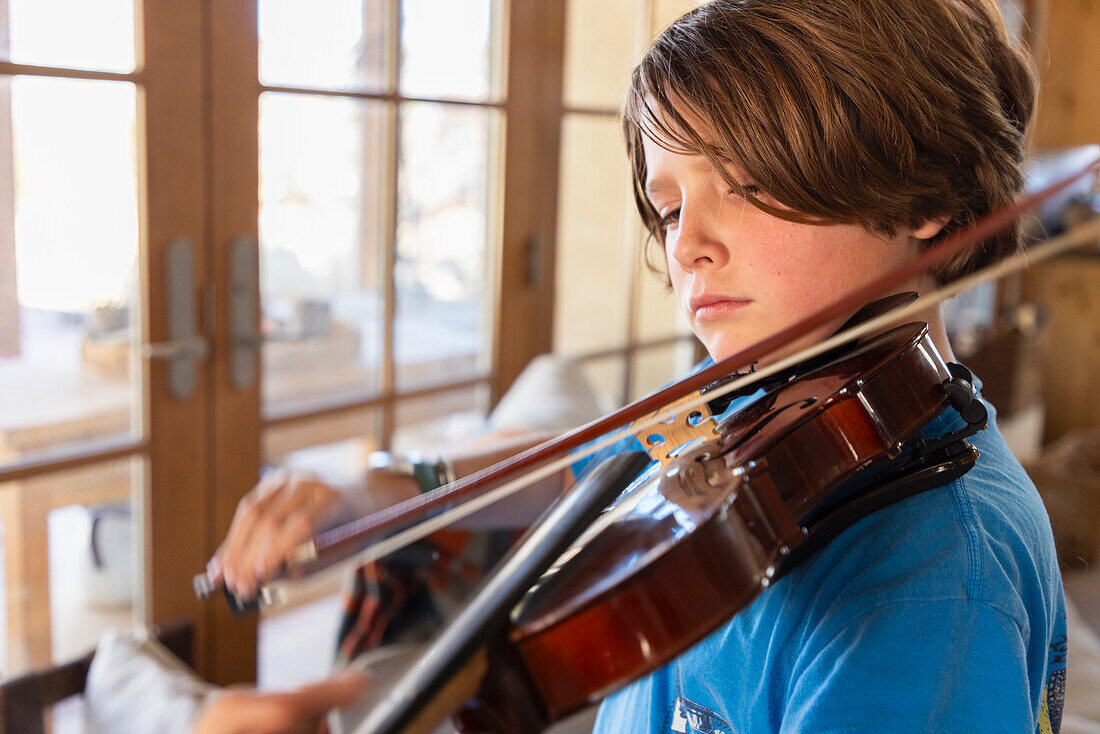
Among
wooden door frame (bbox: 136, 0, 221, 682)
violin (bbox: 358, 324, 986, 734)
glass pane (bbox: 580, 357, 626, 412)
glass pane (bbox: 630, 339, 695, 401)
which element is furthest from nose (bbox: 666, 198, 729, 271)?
glass pane (bbox: 630, 339, 695, 401)

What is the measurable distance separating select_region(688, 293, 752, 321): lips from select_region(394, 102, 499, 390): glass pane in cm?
124

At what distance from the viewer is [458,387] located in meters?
2.13

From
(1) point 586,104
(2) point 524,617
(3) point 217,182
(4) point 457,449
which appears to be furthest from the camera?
(1) point 586,104

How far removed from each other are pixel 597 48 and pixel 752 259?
5.64 ft

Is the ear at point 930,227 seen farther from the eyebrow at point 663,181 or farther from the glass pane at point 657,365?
the glass pane at point 657,365

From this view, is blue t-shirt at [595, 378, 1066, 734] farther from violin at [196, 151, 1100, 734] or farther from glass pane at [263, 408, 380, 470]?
glass pane at [263, 408, 380, 470]

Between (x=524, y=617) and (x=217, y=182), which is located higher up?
(x=217, y=182)

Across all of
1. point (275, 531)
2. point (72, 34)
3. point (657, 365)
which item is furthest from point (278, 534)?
point (657, 365)

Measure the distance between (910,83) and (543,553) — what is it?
44 centimetres

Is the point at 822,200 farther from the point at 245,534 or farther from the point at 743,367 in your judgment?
the point at 245,534

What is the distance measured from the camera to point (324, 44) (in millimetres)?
1704

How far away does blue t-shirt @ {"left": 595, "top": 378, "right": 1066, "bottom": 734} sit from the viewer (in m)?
0.53

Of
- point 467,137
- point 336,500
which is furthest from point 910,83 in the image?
point 467,137

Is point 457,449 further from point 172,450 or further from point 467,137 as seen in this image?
point 467,137
